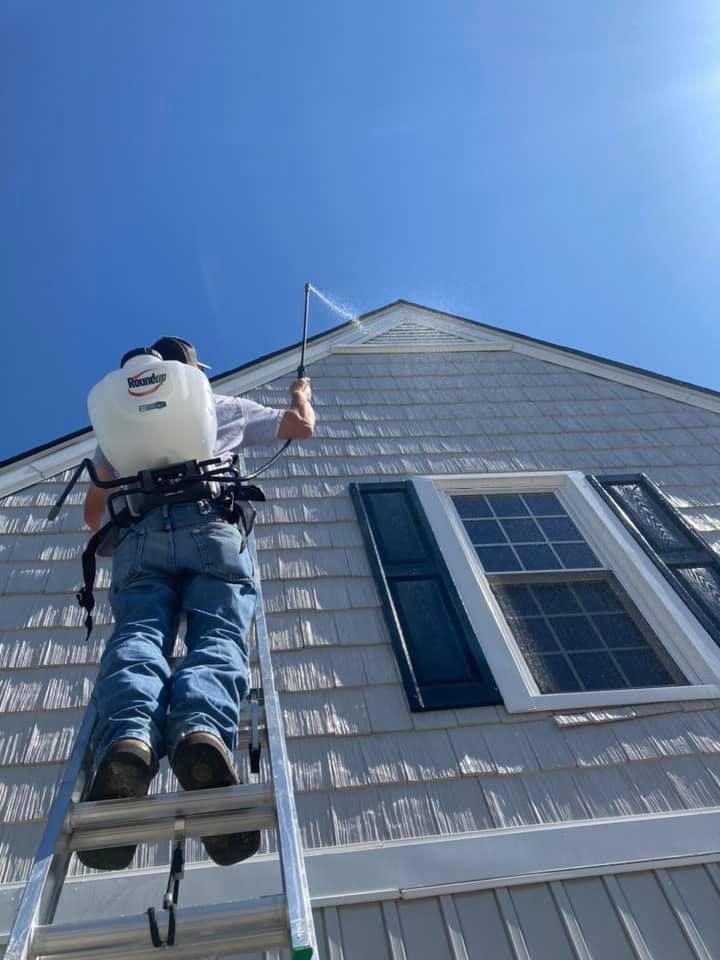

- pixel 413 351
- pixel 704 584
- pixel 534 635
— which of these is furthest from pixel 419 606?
pixel 413 351

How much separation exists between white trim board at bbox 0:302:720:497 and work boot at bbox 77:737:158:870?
3.59 m

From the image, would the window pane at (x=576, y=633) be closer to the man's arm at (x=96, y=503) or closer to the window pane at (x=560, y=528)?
the window pane at (x=560, y=528)

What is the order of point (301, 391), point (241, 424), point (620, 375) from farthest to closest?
point (620, 375)
point (301, 391)
point (241, 424)

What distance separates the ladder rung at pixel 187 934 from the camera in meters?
1.33

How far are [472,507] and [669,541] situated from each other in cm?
127

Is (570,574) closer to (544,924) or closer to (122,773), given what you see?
(544,924)

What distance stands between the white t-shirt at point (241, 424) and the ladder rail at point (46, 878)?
1315 millimetres

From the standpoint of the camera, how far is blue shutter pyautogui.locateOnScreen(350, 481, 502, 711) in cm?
313

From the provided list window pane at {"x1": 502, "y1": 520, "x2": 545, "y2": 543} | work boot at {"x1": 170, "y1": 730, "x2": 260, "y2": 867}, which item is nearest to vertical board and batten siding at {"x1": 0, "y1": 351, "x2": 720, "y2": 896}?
window pane at {"x1": 502, "y1": 520, "x2": 545, "y2": 543}

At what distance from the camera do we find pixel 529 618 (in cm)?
379

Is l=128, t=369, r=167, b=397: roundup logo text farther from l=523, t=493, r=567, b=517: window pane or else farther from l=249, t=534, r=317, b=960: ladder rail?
l=523, t=493, r=567, b=517: window pane

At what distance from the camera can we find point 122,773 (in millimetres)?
1522

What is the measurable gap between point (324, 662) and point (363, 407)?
8.83 feet

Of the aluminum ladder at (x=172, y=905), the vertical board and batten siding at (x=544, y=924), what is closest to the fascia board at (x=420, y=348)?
the vertical board and batten siding at (x=544, y=924)
